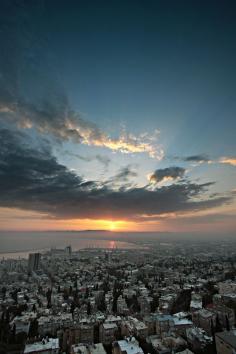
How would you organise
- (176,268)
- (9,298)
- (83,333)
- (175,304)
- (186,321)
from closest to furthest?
(83,333)
(186,321)
(175,304)
(9,298)
(176,268)

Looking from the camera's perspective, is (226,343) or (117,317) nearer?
(226,343)

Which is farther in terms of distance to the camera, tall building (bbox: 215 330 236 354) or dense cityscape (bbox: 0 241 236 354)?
dense cityscape (bbox: 0 241 236 354)

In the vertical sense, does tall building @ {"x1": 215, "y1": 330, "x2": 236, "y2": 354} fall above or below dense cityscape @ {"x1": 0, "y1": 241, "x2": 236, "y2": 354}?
above

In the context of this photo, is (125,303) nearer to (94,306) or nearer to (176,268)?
(94,306)

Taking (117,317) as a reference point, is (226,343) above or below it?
above

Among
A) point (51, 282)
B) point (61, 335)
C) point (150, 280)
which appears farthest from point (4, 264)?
point (61, 335)

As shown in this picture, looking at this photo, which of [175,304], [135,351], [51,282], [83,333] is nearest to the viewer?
[135,351]

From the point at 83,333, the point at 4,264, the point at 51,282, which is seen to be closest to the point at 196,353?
the point at 83,333

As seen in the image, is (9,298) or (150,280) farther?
(150,280)

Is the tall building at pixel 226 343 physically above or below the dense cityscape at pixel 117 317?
above

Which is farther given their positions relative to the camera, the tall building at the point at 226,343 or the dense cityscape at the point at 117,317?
the dense cityscape at the point at 117,317
